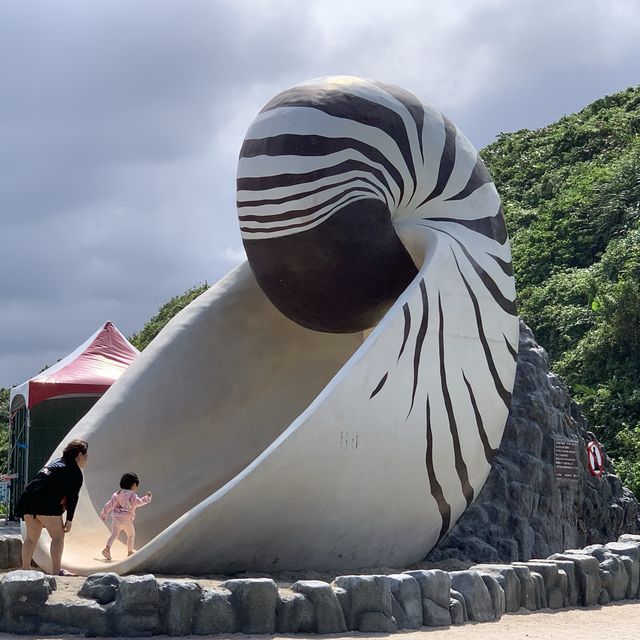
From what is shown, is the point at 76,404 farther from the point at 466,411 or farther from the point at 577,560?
the point at 577,560

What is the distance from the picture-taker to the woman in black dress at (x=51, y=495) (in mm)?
9281

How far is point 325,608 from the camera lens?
718cm

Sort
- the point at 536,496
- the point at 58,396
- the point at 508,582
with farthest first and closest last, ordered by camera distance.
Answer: the point at 58,396
the point at 536,496
the point at 508,582

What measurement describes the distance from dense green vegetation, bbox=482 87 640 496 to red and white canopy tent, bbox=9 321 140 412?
10.2 m

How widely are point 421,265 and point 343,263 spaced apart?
86 centimetres

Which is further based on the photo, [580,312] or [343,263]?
[580,312]

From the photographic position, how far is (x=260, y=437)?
13.5 m

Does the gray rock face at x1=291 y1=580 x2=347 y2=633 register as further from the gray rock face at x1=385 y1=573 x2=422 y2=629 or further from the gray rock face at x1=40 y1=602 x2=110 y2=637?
the gray rock face at x1=40 y1=602 x2=110 y2=637

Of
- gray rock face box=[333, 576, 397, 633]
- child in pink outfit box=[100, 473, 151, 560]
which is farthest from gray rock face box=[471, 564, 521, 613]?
child in pink outfit box=[100, 473, 151, 560]

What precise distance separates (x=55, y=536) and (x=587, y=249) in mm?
23988

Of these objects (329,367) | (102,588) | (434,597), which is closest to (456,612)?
(434,597)

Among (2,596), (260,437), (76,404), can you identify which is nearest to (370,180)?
(260,437)

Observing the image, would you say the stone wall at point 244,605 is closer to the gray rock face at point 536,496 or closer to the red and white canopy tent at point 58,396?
the gray rock face at point 536,496

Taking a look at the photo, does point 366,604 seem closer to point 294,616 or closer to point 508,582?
point 294,616
